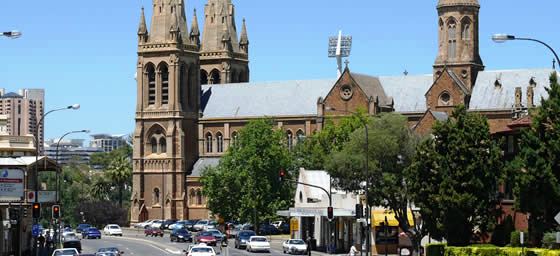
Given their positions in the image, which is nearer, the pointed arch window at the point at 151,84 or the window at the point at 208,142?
the pointed arch window at the point at 151,84

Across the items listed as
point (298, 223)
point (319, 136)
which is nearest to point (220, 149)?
point (319, 136)

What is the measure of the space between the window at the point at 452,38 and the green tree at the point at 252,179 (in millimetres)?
18370

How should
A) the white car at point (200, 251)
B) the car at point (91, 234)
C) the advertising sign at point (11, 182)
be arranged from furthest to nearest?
1. the car at point (91, 234)
2. the white car at point (200, 251)
3. the advertising sign at point (11, 182)

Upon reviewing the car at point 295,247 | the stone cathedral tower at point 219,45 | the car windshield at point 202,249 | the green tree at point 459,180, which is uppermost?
the stone cathedral tower at point 219,45

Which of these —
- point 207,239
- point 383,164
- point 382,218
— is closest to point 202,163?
point 207,239

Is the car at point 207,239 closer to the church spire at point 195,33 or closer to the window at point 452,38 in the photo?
the window at point 452,38

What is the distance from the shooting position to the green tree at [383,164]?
84.8 metres

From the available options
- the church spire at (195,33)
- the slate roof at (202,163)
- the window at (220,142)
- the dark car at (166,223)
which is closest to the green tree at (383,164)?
the dark car at (166,223)

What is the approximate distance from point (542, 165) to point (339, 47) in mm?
133632

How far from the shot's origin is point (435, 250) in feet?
219

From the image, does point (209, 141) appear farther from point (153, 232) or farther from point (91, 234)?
point (91, 234)

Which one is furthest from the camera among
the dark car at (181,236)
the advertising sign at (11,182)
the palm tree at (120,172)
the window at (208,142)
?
the palm tree at (120,172)

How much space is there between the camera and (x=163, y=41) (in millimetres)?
155125

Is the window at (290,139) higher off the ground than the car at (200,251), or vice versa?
the window at (290,139)
